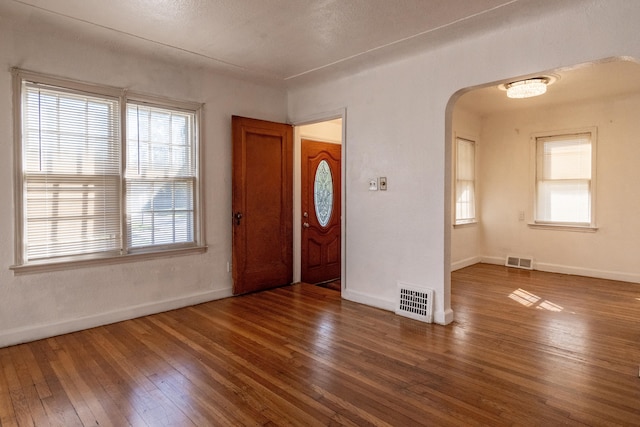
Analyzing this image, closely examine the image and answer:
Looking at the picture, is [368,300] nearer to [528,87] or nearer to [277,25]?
[277,25]

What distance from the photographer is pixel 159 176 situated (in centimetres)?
399

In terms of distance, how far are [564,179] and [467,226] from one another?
1.64 meters

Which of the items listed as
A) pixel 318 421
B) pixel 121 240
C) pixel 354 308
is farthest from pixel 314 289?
pixel 318 421

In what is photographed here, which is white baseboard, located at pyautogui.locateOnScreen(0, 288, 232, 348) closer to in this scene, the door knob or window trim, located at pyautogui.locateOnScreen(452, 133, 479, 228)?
the door knob

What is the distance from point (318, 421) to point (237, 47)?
3.26 m

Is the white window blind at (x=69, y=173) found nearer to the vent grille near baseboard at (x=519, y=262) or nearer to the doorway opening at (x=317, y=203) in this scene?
the doorway opening at (x=317, y=203)

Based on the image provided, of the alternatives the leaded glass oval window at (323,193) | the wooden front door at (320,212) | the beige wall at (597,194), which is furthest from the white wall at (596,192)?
the leaded glass oval window at (323,193)

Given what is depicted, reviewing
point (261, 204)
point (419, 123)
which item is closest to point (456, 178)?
point (419, 123)

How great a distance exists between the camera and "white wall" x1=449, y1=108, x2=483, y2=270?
6215 millimetres

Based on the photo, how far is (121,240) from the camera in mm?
3717

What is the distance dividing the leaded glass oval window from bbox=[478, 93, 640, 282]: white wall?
120 inches

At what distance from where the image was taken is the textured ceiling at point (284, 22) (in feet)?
9.07

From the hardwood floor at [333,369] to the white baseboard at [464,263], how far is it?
200 cm

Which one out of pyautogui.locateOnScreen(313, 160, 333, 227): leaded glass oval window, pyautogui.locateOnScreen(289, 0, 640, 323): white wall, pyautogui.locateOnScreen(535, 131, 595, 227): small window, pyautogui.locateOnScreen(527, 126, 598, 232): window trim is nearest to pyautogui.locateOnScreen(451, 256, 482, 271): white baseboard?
pyautogui.locateOnScreen(527, 126, 598, 232): window trim
